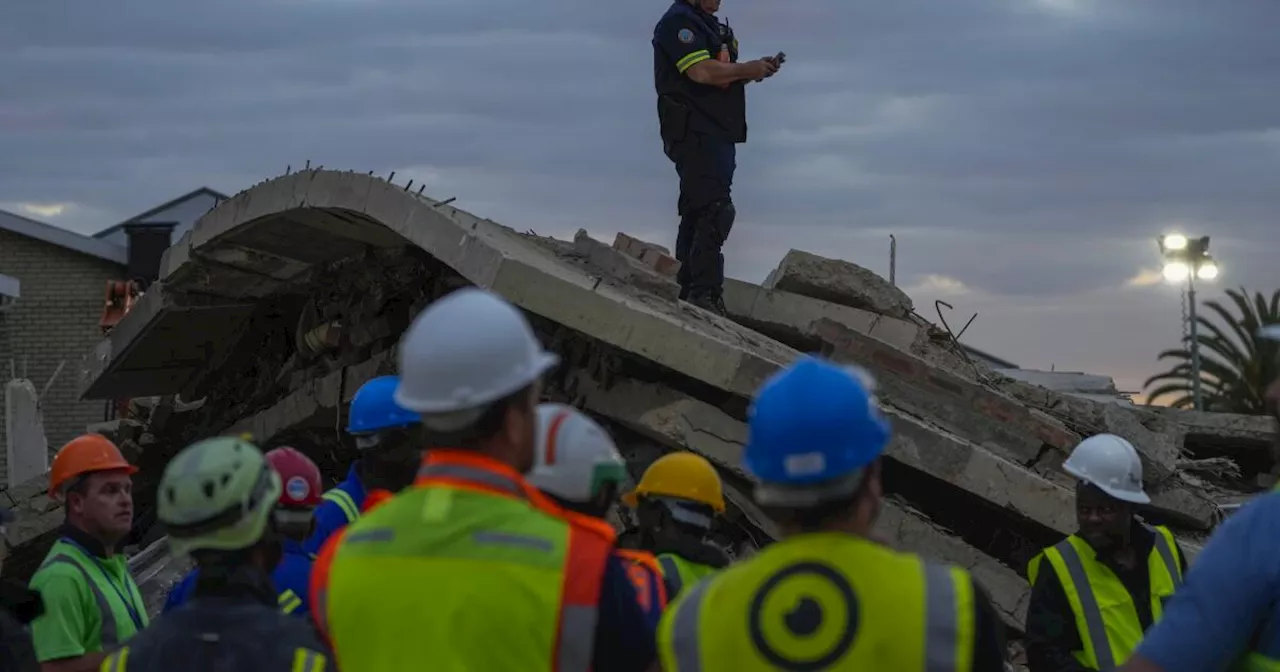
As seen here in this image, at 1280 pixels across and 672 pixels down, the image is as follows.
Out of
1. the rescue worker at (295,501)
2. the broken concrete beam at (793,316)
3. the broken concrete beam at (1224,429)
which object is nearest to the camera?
the rescue worker at (295,501)

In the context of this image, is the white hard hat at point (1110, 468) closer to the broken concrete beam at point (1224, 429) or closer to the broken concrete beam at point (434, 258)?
the broken concrete beam at point (434, 258)

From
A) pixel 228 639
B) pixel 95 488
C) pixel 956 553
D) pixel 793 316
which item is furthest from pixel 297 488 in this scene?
pixel 793 316

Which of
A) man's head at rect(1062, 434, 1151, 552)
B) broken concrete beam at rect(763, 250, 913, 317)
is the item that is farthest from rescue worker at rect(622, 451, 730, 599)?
broken concrete beam at rect(763, 250, 913, 317)

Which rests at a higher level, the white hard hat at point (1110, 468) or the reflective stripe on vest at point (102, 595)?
the white hard hat at point (1110, 468)

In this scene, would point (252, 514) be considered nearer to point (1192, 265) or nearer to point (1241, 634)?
point (1241, 634)

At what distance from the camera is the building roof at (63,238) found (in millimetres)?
28734

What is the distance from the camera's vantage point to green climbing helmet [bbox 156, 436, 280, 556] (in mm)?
3471

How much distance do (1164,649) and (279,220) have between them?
772cm

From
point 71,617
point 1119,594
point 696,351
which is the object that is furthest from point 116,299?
point 1119,594

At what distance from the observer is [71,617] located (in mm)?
5273

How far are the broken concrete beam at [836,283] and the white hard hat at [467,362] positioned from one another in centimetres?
750

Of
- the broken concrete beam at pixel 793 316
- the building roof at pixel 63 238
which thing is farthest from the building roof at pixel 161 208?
the broken concrete beam at pixel 793 316

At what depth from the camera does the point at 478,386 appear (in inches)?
116

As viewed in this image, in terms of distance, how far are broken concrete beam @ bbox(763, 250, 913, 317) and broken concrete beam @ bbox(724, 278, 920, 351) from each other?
0.31 feet
